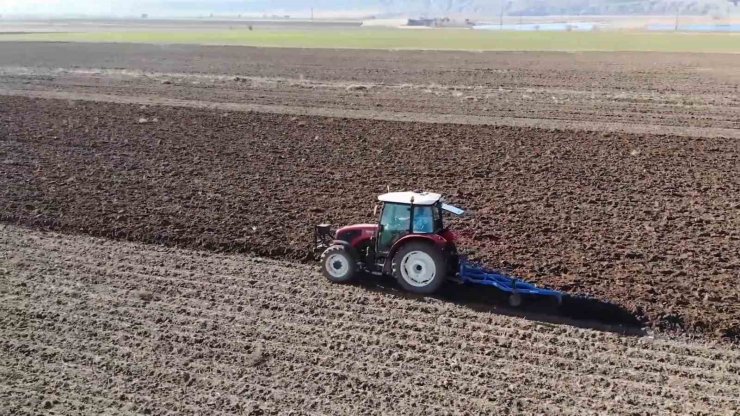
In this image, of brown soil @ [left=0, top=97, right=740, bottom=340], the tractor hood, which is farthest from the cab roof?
brown soil @ [left=0, top=97, right=740, bottom=340]

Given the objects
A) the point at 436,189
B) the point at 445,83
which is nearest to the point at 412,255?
the point at 436,189

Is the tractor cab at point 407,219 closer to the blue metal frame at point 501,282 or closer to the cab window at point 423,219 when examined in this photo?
the cab window at point 423,219

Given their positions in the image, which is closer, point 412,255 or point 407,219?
point 412,255

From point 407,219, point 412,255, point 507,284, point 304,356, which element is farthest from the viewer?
point 407,219

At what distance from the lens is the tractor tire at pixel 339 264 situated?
32.4ft

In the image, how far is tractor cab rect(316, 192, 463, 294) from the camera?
9359 mm

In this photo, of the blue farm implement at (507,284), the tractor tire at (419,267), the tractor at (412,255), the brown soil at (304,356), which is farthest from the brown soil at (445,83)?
the brown soil at (304,356)

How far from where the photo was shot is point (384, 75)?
35.3 meters

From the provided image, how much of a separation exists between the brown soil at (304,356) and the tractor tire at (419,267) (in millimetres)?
226

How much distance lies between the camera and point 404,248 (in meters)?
9.40

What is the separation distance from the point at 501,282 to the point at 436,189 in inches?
211

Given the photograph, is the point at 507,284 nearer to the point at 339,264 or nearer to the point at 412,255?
the point at 412,255

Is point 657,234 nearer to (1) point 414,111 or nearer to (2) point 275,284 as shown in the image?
(2) point 275,284

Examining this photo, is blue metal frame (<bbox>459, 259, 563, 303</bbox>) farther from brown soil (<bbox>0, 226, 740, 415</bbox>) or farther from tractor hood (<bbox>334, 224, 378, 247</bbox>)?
tractor hood (<bbox>334, 224, 378, 247</bbox>)
